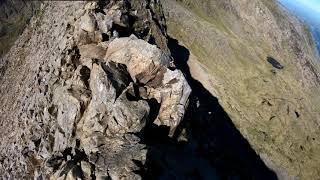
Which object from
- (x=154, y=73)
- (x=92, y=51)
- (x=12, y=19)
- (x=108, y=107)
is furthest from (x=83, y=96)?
(x=12, y=19)

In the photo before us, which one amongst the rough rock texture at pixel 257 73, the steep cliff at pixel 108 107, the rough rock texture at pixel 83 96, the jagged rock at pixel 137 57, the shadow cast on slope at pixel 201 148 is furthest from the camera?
the rough rock texture at pixel 257 73

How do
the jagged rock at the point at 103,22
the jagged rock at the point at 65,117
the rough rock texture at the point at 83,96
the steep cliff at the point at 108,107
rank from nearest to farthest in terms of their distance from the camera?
the rough rock texture at the point at 83,96 < the steep cliff at the point at 108,107 < the jagged rock at the point at 65,117 < the jagged rock at the point at 103,22

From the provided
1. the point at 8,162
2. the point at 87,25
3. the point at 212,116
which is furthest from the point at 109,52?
the point at 212,116

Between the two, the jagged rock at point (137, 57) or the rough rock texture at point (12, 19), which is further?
the rough rock texture at point (12, 19)

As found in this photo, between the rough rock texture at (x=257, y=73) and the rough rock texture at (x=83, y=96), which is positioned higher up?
the rough rock texture at (x=83, y=96)

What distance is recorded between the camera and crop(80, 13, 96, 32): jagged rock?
5106 centimetres

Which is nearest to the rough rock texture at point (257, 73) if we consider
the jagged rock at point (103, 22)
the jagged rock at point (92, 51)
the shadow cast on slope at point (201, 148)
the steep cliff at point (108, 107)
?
the shadow cast on slope at point (201, 148)

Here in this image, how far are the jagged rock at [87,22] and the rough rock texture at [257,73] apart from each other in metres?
35.4

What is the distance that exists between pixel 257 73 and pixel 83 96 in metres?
71.2

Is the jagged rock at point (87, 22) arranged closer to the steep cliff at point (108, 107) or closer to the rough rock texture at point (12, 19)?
the steep cliff at point (108, 107)

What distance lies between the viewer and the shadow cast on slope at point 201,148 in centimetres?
4838

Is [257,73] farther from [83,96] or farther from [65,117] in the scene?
[65,117]

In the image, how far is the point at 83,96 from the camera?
46.5 meters

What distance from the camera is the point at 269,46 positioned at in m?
128
